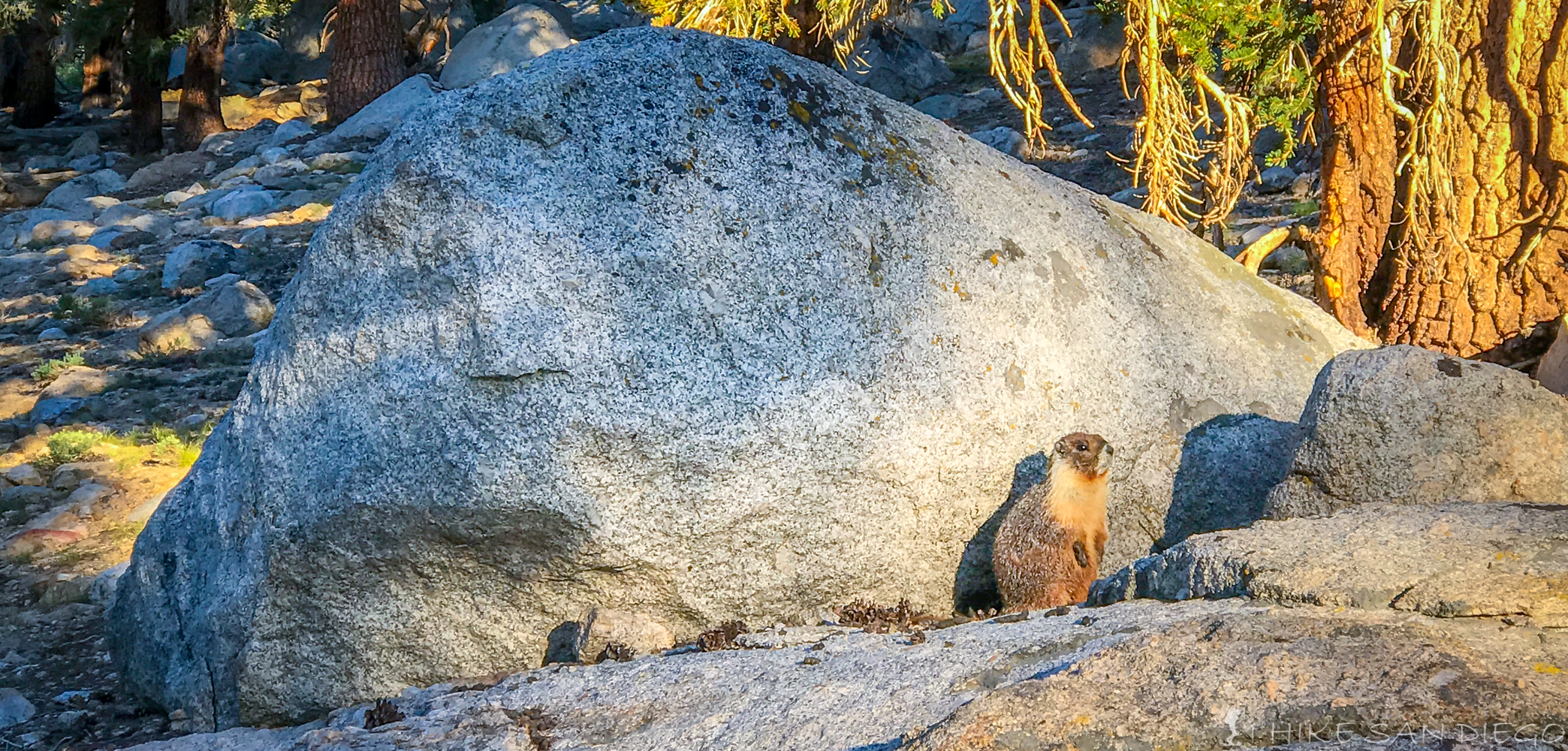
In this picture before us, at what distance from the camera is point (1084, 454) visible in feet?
15.4

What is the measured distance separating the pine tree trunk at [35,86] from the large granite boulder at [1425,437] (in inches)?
1041

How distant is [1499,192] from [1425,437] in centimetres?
241

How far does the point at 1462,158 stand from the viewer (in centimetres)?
622

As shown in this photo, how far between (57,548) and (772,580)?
5057 mm

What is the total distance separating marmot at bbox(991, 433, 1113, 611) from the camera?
4.65 m

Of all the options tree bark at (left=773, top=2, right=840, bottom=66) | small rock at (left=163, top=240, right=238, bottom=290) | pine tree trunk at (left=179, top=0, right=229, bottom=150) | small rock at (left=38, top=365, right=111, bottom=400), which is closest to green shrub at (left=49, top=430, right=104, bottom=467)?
small rock at (left=38, top=365, right=111, bottom=400)

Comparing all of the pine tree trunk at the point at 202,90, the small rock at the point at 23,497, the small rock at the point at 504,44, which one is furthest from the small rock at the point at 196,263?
the pine tree trunk at the point at 202,90

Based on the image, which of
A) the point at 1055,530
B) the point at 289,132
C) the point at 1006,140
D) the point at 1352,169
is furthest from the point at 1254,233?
the point at 289,132

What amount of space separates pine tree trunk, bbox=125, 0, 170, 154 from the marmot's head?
18816 millimetres

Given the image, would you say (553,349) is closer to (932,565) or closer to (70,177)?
(932,565)

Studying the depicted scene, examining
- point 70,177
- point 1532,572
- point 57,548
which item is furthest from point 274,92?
point 1532,572

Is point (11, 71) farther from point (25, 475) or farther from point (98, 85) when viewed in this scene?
point (25, 475)

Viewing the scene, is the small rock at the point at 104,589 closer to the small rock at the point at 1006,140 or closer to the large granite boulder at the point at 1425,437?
the large granite boulder at the point at 1425,437

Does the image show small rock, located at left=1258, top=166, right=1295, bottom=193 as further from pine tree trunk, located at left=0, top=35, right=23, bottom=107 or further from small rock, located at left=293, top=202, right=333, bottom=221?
pine tree trunk, located at left=0, top=35, right=23, bottom=107
